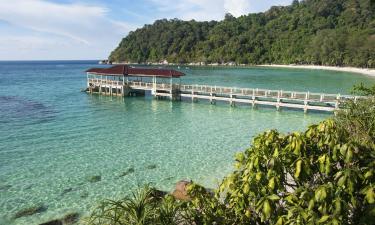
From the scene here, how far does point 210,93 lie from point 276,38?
126128mm

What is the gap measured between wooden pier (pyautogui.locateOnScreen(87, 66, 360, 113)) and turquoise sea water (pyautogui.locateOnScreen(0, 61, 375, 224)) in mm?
1149

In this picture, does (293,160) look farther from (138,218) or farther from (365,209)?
(138,218)

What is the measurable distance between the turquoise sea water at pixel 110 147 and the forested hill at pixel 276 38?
76.5 meters

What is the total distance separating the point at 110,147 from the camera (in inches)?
748

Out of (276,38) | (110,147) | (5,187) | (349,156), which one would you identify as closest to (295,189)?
(349,156)

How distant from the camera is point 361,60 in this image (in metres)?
91.0

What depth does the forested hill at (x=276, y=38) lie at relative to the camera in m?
104

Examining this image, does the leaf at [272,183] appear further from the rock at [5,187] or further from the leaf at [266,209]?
the rock at [5,187]

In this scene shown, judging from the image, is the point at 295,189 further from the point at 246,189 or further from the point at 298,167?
the point at 246,189

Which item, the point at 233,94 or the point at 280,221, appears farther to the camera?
the point at 233,94

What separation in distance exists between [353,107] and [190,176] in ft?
22.9

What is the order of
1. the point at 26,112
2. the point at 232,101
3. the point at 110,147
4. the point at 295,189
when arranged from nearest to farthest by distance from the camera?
the point at 295,189 → the point at 110,147 → the point at 26,112 → the point at 232,101

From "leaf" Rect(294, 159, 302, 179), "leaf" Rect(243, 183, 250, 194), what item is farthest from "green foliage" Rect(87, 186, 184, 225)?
"leaf" Rect(294, 159, 302, 179)

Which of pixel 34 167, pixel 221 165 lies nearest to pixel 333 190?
pixel 221 165
